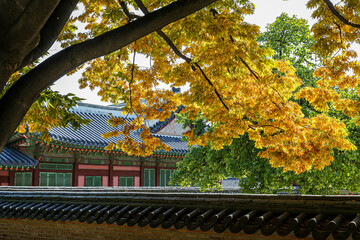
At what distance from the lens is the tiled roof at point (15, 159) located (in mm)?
15358

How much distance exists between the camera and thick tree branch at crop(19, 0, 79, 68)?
3863mm

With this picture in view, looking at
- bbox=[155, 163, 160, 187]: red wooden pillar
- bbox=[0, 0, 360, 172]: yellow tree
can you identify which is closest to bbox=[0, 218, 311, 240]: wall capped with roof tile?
bbox=[0, 0, 360, 172]: yellow tree

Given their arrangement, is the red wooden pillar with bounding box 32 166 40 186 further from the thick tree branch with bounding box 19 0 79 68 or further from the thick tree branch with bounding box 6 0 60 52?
the thick tree branch with bounding box 6 0 60 52

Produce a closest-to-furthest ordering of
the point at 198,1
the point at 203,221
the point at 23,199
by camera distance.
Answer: the point at 198,1
the point at 203,221
the point at 23,199

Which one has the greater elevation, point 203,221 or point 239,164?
point 239,164

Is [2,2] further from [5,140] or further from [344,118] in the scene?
[344,118]

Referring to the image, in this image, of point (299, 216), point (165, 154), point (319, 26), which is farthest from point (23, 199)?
point (165, 154)

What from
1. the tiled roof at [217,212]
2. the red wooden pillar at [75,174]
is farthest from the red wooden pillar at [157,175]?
the tiled roof at [217,212]

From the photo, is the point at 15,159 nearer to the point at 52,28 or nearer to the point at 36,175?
the point at 36,175

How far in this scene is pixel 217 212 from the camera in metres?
5.79

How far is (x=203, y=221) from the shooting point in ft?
18.6

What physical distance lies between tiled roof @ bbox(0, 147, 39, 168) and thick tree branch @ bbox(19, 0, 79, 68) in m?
12.6

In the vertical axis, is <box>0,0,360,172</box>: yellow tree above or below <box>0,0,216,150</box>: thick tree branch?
above

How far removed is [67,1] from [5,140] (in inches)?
59.1
